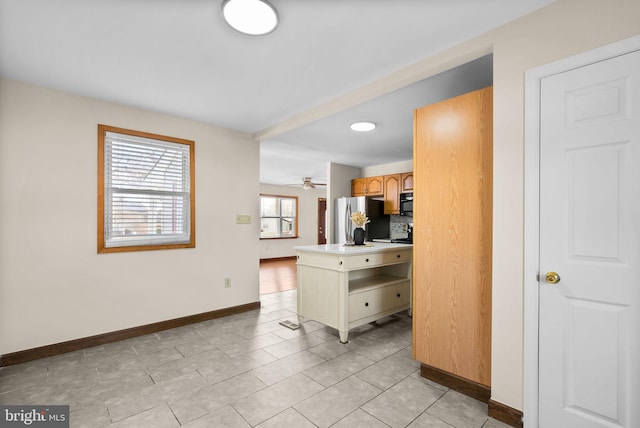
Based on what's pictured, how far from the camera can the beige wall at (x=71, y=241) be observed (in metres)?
2.51

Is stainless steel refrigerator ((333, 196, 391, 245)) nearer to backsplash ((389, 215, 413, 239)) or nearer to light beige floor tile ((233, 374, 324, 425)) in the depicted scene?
backsplash ((389, 215, 413, 239))

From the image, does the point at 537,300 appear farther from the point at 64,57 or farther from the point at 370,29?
the point at 64,57

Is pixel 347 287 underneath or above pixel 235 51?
underneath

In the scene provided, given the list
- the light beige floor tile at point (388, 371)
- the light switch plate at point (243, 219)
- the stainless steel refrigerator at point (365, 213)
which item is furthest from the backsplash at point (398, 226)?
the light beige floor tile at point (388, 371)

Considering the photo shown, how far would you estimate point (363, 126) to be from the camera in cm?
361

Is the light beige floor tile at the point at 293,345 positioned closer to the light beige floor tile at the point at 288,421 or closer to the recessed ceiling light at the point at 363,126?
the light beige floor tile at the point at 288,421

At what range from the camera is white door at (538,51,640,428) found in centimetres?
140

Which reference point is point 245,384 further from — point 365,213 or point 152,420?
point 365,213

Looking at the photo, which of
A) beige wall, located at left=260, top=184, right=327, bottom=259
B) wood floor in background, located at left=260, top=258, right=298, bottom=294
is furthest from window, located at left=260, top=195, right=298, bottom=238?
wood floor in background, located at left=260, top=258, right=298, bottom=294

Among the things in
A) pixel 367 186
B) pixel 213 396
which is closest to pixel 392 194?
pixel 367 186

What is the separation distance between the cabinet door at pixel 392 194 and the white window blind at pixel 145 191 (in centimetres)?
354

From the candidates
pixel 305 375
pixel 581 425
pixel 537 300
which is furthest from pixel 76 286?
pixel 581 425

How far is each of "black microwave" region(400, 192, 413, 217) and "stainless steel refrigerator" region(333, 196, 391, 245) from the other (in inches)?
20.4

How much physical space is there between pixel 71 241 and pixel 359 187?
4678 millimetres
